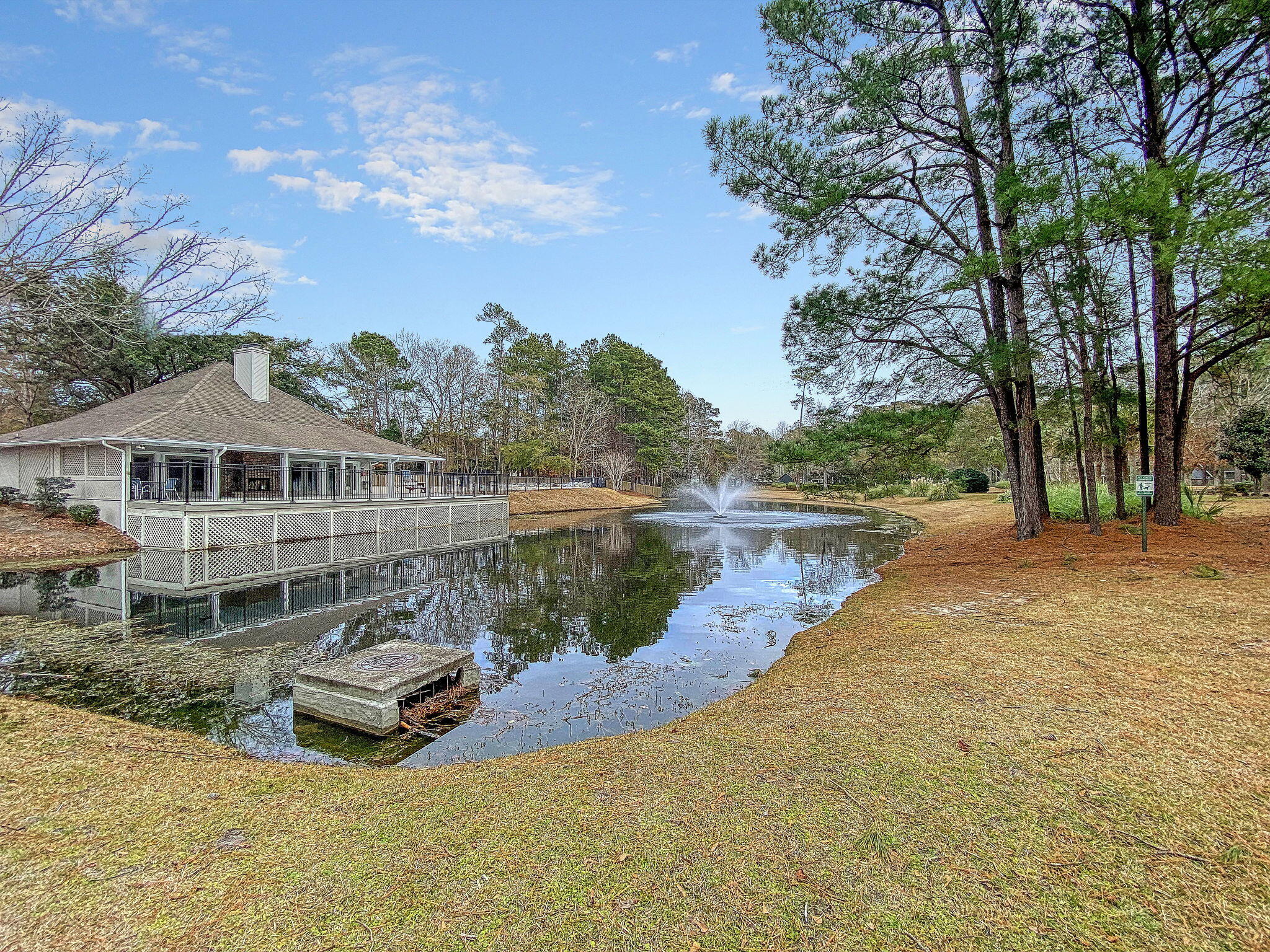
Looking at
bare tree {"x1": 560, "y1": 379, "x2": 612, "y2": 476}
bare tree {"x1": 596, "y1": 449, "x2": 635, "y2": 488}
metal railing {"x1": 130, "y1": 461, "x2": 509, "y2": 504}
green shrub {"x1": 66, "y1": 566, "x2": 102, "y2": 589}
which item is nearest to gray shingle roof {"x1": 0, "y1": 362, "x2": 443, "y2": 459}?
metal railing {"x1": 130, "y1": 461, "x2": 509, "y2": 504}

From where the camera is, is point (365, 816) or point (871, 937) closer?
point (871, 937)

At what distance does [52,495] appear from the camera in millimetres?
15398

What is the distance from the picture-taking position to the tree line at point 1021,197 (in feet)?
27.9

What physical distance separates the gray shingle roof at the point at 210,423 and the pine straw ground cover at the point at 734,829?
44.7 ft

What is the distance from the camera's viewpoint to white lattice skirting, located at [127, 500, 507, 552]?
1285 centimetres

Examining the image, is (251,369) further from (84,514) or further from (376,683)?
(376,683)

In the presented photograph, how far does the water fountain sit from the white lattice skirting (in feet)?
50.7

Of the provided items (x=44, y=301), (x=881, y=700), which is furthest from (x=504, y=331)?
(x=881, y=700)

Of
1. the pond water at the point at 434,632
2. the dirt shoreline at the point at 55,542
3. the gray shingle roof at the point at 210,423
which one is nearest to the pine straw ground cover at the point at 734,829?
the pond water at the point at 434,632

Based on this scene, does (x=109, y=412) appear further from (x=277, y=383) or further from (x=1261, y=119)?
(x=1261, y=119)

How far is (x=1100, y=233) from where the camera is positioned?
26.9 feet

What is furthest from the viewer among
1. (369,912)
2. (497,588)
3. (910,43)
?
(497,588)

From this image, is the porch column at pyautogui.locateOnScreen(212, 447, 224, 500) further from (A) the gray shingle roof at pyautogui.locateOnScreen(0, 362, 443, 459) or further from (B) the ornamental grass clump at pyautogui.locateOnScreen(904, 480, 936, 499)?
(B) the ornamental grass clump at pyautogui.locateOnScreen(904, 480, 936, 499)

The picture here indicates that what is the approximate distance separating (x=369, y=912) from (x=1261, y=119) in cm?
1532
